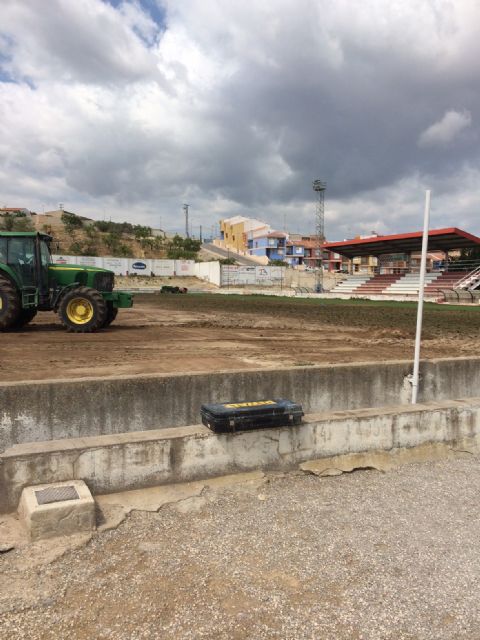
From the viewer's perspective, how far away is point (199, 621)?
9.97 feet

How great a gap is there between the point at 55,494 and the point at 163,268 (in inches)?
2519

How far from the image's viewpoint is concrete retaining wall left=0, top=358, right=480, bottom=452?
18.8 ft

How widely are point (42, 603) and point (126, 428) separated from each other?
306 centimetres

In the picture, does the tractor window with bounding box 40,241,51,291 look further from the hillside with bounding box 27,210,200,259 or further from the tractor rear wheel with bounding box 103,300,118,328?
the hillside with bounding box 27,210,200,259

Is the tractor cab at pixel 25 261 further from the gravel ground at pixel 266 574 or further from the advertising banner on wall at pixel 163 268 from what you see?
the advertising banner on wall at pixel 163 268

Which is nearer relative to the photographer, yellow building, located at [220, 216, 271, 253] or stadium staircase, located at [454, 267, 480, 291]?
stadium staircase, located at [454, 267, 480, 291]

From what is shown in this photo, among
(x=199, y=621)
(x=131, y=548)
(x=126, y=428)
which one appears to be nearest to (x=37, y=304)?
(x=126, y=428)

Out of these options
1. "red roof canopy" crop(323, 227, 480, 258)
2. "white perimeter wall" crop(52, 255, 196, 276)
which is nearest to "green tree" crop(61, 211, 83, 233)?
"white perimeter wall" crop(52, 255, 196, 276)

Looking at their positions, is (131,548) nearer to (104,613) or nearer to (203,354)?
(104,613)

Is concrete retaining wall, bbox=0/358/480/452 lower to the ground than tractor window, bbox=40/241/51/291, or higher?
lower

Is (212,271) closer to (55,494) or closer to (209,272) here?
(209,272)

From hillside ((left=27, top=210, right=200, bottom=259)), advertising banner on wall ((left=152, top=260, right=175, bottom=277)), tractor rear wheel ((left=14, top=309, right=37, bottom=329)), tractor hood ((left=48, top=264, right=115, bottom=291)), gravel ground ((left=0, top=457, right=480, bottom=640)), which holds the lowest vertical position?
gravel ground ((left=0, top=457, right=480, bottom=640))

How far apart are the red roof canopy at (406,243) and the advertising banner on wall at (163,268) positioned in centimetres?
2168

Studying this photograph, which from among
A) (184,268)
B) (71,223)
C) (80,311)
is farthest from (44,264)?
(71,223)
